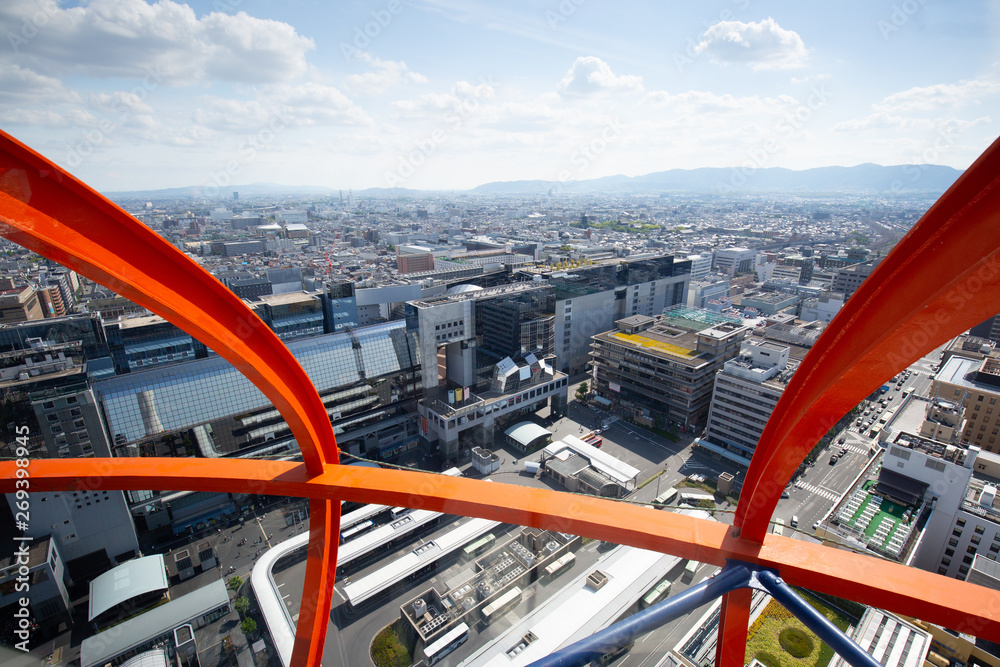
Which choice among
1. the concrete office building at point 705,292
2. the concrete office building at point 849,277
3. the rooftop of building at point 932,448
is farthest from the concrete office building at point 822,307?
the rooftop of building at point 932,448

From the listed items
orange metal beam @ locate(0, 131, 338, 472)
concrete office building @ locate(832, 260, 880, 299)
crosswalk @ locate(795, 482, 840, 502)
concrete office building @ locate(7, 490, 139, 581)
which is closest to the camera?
orange metal beam @ locate(0, 131, 338, 472)

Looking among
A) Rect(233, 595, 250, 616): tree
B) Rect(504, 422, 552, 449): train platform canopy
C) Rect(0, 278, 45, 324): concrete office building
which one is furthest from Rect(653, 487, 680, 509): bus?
Rect(0, 278, 45, 324): concrete office building

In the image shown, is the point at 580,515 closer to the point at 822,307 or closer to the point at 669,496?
the point at 669,496

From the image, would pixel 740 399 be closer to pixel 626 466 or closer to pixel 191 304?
pixel 626 466

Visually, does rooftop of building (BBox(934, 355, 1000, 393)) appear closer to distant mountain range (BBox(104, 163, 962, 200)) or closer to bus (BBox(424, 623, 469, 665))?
bus (BBox(424, 623, 469, 665))

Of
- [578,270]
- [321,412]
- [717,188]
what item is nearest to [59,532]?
→ [321,412]

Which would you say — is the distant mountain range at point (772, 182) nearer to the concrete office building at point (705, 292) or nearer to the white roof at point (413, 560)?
the concrete office building at point (705, 292)
